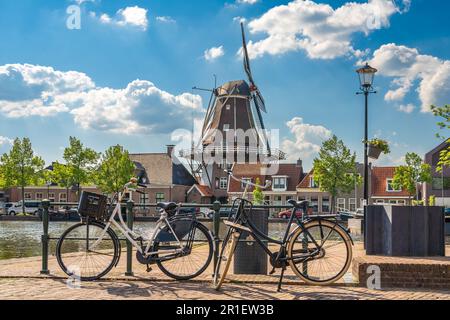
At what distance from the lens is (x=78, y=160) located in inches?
2119

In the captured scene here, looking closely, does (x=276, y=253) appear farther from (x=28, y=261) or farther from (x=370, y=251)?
(x=28, y=261)

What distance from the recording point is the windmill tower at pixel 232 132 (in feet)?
206

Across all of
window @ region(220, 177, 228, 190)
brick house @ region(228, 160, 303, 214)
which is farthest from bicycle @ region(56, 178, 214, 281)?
window @ region(220, 177, 228, 190)

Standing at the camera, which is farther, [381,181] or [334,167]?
[381,181]

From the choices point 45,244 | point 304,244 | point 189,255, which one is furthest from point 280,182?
point 304,244

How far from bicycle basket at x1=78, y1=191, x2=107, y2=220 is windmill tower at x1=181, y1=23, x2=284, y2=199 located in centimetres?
5483

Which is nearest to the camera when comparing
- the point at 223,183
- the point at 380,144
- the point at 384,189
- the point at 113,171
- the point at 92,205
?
the point at 92,205

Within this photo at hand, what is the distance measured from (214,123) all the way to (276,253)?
5881cm

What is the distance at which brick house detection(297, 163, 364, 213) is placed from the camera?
60.8 meters

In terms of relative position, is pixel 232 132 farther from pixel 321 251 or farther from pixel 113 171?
pixel 321 251

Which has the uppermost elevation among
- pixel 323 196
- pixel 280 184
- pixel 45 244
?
pixel 280 184

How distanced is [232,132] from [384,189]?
1724 cm

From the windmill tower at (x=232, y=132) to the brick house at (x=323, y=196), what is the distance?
14.5ft
